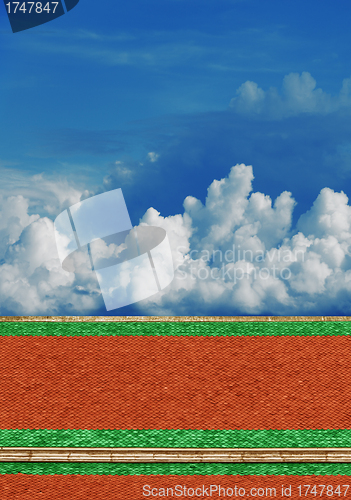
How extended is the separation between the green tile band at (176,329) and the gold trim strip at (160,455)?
614cm

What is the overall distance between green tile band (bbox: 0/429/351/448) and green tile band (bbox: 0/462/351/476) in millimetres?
697

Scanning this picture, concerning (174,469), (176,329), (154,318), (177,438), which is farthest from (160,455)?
(154,318)

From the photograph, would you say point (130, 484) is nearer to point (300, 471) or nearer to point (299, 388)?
point (300, 471)

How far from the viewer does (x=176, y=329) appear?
76.7 ft

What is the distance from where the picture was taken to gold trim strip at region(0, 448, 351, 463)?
17938 millimetres

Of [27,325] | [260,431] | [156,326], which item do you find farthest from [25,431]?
[260,431]

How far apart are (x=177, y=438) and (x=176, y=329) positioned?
19.7ft

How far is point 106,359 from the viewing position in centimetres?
2183

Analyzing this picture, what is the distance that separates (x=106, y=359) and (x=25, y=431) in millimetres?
A: 4640

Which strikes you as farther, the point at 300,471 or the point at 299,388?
the point at 299,388

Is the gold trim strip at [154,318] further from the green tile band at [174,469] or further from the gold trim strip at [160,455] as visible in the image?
the green tile band at [174,469]

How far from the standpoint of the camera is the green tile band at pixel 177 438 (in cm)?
1823

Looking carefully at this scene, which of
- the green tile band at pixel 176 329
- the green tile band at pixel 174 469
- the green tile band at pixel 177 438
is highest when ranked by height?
the green tile band at pixel 176 329

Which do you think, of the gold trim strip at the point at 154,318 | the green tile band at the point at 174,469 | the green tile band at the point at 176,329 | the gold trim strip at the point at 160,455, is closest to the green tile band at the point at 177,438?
the gold trim strip at the point at 160,455
